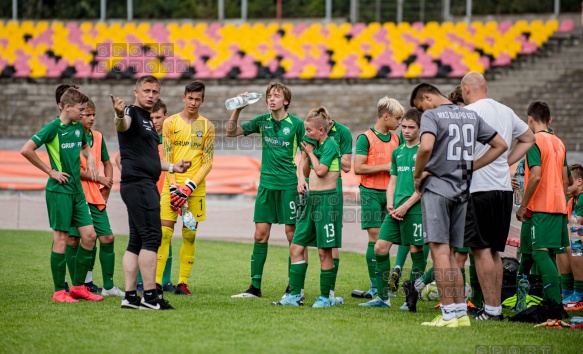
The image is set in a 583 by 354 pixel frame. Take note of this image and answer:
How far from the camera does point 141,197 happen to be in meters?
7.68

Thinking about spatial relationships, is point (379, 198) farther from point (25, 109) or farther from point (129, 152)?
point (25, 109)

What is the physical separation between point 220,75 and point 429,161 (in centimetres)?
2144

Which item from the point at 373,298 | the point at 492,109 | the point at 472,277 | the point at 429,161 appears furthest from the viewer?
the point at 373,298

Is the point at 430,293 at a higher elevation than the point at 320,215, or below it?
below

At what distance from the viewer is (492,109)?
7574mm

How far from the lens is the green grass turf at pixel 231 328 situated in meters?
6.07

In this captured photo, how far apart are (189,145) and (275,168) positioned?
100 centimetres

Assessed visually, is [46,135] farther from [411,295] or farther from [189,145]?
[411,295]

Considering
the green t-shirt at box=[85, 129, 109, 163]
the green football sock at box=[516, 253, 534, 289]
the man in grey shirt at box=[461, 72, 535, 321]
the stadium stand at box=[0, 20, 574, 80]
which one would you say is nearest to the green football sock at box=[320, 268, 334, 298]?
the man in grey shirt at box=[461, 72, 535, 321]

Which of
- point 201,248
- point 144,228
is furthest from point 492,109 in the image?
point 201,248

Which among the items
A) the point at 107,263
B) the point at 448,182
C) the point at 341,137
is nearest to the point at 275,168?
the point at 341,137

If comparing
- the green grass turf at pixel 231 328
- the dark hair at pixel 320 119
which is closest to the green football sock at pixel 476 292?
the green grass turf at pixel 231 328

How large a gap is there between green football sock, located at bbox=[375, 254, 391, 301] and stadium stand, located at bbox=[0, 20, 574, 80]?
18.2 metres

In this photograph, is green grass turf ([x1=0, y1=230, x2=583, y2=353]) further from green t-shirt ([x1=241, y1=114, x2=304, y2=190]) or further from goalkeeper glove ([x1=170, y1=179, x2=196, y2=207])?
green t-shirt ([x1=241, y1=114, x2=304, y2=190])
